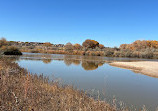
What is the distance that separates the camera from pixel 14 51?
37938 mm

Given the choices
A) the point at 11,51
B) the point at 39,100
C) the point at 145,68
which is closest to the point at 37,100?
the point at 39,100

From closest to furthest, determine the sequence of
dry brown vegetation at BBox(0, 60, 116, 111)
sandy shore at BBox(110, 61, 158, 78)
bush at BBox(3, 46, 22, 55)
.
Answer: dry brown vegetation at BBox(0, 60, 116, 111), sandy shore at BBox(110, 61, 158, 78), bush at BBox(3, 46, 22, 55)

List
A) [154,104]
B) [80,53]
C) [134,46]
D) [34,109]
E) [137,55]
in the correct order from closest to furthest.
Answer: [34,109], [154,104], [137,55], [80,53], [134,46]

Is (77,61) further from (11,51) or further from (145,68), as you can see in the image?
(11,51)

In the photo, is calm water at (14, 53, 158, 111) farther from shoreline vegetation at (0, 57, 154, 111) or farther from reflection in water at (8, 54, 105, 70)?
reflection in water at (8, 54, 105, 70)

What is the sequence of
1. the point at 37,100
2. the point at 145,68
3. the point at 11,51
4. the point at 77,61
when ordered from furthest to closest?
1. the point at 11,51
2. the point at 77,61
3. the point at 145,68
4. the point at 37,100

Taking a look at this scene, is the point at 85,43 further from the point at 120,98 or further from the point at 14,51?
the point at 120,98

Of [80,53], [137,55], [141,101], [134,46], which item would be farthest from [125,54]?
[141,101]

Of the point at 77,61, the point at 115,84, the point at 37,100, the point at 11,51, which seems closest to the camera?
the point at 37,100

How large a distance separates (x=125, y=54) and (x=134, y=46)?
32808mm

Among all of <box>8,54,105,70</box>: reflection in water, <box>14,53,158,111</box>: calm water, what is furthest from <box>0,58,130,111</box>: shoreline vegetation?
<box>8,54,105,70</box>: reflection in water

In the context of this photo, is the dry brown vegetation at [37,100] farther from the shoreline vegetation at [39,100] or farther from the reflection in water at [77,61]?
the reflection in water at [77,61]

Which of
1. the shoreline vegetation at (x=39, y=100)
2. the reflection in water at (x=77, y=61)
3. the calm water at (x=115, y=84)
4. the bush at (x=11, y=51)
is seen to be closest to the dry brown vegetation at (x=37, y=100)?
the shoreline vegetation at (x=39, y=100)

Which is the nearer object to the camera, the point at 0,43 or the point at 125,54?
the point at 0,43
